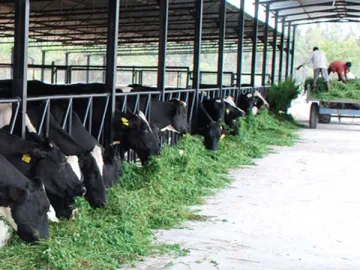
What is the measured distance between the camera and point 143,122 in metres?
8.26

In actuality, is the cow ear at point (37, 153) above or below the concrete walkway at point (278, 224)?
above

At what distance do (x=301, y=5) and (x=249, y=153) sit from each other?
38.4ft

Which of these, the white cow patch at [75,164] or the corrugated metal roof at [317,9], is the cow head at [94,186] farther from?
the corrugated metal roof at [317,9]

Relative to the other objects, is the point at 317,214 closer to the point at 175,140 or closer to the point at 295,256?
the point at 295,256

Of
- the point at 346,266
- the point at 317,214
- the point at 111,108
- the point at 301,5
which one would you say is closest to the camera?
the point at 346,266

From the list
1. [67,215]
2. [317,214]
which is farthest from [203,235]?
[317,214]

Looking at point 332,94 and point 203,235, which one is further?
point 332,94

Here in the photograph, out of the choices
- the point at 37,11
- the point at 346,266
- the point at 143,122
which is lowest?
the point at 346,266

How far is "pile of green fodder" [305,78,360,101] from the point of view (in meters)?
17.1

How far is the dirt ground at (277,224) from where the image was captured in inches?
201

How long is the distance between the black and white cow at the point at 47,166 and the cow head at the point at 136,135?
102 inches

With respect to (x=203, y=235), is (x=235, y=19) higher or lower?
higher

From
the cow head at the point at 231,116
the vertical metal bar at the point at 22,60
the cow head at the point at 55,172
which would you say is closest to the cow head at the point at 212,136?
the cow head at the point at 231,116

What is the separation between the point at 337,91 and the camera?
17.3m
